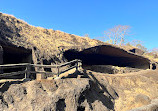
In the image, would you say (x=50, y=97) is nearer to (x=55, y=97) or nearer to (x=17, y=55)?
(x=55, y=97)

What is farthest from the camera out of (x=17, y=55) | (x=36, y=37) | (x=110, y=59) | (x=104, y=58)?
(x=110, y=59)

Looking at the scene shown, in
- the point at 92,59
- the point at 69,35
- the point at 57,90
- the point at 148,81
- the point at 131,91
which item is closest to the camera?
the point at 57,90

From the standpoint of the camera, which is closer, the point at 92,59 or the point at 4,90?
the point at 4,90

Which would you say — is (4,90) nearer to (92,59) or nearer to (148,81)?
(148,81)

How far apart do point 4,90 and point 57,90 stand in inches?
82.7

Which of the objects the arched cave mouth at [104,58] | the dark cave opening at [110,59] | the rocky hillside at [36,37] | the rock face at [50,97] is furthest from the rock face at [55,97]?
the dark cave opening at [110,59]

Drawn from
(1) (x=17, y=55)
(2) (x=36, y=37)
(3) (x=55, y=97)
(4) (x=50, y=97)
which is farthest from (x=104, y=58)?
(4) (x=50, y=97)

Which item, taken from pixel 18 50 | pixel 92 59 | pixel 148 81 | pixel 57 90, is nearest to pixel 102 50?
pixel 92 59

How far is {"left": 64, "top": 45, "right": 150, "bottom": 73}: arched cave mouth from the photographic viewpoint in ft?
49.7

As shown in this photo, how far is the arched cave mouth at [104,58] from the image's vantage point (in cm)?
1515

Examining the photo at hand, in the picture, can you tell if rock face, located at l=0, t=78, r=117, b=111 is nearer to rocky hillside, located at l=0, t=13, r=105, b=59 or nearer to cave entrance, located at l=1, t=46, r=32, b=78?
rocky hillside, located at l=0, t=13, r=105, b=59

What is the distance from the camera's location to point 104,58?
19.5 m

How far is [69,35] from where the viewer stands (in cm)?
1587

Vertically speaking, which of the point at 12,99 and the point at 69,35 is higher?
the point at 69,35
